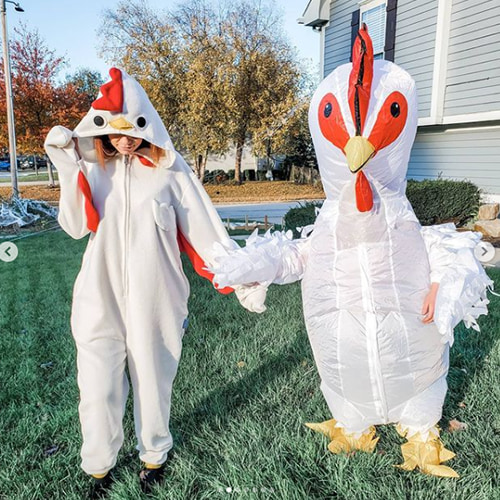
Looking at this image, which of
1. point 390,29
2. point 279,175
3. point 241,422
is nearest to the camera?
point 241,422

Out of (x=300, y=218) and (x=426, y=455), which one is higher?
(x=300, y=218)

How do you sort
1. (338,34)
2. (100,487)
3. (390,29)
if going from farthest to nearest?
1. (338,34)
2. (390,29)
3. (100,487)

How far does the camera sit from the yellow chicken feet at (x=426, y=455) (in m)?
2.13

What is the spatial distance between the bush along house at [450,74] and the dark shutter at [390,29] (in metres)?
0.02

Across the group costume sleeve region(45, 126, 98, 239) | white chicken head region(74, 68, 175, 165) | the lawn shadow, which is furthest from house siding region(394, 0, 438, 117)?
costume sleeve region(45, 126, 98, 239)

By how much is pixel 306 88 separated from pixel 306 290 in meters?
21.1

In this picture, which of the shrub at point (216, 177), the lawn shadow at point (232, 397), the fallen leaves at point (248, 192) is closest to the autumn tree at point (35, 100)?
the fallen leaves at point (248, 192)

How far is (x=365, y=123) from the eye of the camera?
185cm

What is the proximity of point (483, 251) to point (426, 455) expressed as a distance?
99 centimetres

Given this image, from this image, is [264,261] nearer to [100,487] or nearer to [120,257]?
[120,257]

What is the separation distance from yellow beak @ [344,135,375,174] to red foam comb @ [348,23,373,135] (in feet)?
0.21

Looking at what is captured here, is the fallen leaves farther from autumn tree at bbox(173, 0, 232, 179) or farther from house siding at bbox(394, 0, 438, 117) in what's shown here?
house siding at bbox(394, 0, 438, 117)

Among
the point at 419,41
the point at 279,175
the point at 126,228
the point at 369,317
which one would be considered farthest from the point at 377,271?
the point at 279,175

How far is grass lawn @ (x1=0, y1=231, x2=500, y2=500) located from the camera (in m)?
2.10
